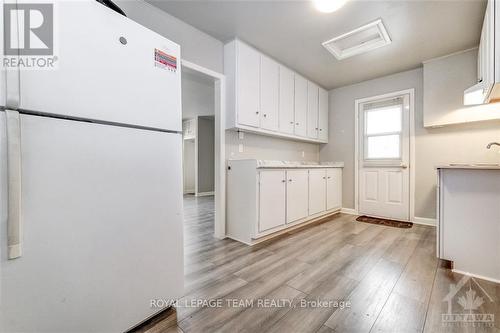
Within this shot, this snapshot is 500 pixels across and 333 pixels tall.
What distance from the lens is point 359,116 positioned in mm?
3971

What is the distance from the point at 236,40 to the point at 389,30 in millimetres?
1811

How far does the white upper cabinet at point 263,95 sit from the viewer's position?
2621 millimetres

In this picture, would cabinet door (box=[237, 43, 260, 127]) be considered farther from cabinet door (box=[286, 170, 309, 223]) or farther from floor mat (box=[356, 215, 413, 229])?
floor mat (box=[356, 215, 413, 229])

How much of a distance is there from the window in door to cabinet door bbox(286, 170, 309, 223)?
5.36ft

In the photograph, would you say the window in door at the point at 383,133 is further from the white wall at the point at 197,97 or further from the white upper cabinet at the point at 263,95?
the white wall at the point at 197,97

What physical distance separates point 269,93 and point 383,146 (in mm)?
2337

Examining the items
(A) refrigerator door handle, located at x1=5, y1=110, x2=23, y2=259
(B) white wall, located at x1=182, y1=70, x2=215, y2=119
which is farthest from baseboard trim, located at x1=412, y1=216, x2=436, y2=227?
(A) refrigerator door handle, located at x1=5, y1=110, x2=23, y2=259

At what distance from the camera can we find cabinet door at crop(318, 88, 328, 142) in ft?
13.5

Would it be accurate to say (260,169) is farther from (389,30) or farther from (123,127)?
(389,30)

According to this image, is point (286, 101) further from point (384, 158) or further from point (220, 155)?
point (384, 158)

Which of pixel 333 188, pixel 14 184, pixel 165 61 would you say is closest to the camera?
pixel 14 184

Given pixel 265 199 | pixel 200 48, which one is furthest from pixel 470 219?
pixel 200 48

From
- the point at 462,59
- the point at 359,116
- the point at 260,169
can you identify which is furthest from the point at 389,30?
the point at 260,169

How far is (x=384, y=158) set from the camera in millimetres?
3693
